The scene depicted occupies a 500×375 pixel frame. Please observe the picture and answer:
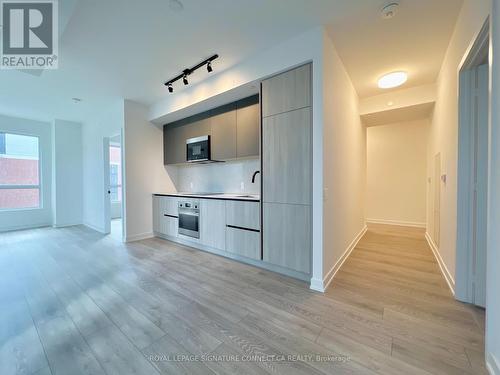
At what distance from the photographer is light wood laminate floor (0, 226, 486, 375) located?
1.30 m

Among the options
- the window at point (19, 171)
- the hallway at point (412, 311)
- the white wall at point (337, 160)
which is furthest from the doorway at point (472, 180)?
the window at point (19, 171)

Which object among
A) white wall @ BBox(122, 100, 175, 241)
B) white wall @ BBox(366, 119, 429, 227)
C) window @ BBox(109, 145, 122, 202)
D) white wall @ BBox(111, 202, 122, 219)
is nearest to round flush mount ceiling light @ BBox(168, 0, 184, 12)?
white wall @ BBox(122, 100, 175, 241)

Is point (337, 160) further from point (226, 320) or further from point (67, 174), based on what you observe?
point (67, 174)

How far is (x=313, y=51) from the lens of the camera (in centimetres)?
215

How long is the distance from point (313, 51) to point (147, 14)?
1658 mm

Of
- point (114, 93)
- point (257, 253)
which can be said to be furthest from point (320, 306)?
point (114, 93)

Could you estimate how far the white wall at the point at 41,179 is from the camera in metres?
4.87

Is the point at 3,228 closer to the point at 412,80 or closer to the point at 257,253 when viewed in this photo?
the point at 257,253

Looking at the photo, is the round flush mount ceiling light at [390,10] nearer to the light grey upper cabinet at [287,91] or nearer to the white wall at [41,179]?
the light grey upper cabinet at [287,91]

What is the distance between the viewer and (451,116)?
2.25m

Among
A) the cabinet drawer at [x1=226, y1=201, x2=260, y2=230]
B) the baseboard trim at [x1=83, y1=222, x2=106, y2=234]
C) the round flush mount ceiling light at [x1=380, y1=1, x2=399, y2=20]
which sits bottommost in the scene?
the baseboard trim at [x1=83, y1=222, x2=106, y2=234]

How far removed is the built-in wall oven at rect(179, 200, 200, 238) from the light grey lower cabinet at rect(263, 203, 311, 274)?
4.54 feet

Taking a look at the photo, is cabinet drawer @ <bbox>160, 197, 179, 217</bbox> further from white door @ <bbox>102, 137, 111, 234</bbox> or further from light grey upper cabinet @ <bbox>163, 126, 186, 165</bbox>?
white door @ <bbox>102, 137, 111, 234</bbox>

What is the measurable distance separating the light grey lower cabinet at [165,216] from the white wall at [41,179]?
356 centimetres
